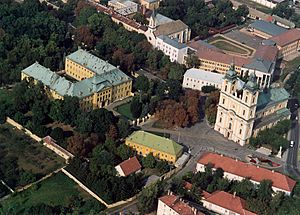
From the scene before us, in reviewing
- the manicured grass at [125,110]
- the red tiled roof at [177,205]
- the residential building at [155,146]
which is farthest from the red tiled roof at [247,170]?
the manicured grass at [125,110]

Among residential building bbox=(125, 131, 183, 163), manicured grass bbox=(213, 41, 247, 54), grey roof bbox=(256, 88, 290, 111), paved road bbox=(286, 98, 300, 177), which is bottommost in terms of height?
paved road bbox=(286, 98, 300, 177)

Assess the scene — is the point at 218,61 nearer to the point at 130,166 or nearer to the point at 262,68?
the point at 262,68

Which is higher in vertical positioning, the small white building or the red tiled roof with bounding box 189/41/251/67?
the red tiled roof with bounding box 189/41/251/67

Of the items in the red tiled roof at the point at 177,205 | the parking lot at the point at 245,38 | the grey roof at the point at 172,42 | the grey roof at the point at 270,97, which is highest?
the grey roof at the point at 270,97

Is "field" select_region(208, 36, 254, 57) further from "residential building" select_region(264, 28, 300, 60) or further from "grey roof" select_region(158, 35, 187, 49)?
"grey roof" select_region(158, 35, 187, 49)

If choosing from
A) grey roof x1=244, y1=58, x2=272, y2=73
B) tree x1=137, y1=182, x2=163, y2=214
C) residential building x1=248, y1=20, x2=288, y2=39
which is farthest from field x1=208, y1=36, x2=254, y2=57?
tree x1=137, y1=182, x2=163, y2=214

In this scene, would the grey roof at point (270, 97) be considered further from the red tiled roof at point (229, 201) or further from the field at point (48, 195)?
the field at point (48, 195)

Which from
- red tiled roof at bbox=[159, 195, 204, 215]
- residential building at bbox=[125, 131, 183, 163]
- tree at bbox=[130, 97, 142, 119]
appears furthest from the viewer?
tree at bbox=[130, 97, 142, 119]
